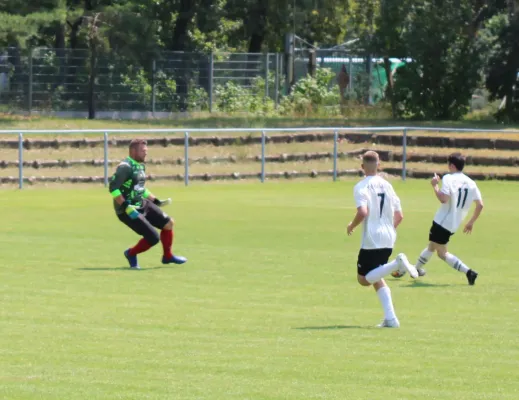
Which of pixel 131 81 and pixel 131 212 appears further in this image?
pixel 131 81

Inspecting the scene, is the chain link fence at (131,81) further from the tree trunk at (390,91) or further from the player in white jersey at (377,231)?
the player in white jersey at (377,231)

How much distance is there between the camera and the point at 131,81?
44.6m

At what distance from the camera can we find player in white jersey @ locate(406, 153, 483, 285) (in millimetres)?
14422

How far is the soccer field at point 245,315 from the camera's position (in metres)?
8.17

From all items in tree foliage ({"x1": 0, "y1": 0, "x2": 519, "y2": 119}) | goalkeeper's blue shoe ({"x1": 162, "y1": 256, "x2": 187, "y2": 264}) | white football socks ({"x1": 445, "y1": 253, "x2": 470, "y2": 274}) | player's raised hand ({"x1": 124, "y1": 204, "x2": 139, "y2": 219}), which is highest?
tree foliage ({"x1": 0, "y1": 0, "x2": 519, "y2": 119})

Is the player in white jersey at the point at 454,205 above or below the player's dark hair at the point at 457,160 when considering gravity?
below

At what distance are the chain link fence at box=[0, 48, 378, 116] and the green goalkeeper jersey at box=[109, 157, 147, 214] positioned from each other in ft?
85.8

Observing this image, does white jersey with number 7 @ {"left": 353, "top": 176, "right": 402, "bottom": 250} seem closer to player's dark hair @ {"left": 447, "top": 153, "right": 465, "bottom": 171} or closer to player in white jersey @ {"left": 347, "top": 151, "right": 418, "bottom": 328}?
player in white jersey @ {"left": 347, "top": 151, "right": 418, "bottom": 328}

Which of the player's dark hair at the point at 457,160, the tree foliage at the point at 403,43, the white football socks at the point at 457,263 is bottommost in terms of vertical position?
the white football socks at the point at 457,263

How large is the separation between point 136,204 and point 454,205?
408cm

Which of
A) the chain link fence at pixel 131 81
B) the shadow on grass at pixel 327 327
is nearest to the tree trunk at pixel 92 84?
the chain link fence at pixel 131 81

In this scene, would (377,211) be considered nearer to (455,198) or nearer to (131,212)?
(455,198)

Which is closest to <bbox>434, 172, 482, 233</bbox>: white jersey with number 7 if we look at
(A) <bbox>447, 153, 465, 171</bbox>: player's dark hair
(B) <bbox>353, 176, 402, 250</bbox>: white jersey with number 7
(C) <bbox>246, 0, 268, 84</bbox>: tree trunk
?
(A) <bbox>447, 153, 465, 171</bbox>: player's dark hair

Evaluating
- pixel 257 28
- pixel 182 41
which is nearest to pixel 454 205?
pixel 182 41
